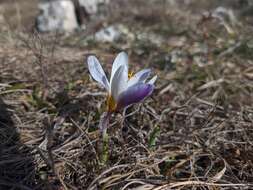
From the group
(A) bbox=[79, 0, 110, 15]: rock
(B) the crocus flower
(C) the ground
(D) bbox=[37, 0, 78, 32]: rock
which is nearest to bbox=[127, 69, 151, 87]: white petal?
(B) the crocus flower

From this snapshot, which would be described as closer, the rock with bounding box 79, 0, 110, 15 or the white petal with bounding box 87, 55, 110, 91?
the white petal with bounding box 87, 55, 110, 91

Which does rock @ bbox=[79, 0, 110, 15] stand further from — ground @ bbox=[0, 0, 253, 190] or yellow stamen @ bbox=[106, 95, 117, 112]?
yellow stamen @ bbox=[106, 95, 117, 112]

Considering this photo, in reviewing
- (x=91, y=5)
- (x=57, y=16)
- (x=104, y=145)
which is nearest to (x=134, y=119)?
(x=104, y=145)

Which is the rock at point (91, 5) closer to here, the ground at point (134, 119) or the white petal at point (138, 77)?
the ground at point (134, 119)

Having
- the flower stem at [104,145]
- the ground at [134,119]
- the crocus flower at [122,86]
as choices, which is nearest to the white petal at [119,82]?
the crocus flower at [122,86]

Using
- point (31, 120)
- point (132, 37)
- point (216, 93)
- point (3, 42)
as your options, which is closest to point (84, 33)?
point (132, 37)

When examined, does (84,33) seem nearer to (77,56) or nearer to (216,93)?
(77,56)
